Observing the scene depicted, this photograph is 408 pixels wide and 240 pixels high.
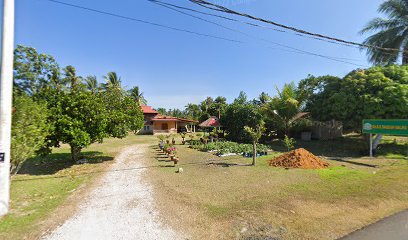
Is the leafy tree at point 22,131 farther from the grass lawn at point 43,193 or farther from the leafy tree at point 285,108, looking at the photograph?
the leafy tree at point 285,108

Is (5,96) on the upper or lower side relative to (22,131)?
upper

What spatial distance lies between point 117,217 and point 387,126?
16.7 metres

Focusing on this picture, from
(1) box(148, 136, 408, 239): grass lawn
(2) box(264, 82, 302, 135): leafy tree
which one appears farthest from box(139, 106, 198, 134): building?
(1) box(148, 136, 408, 239): grass lawn

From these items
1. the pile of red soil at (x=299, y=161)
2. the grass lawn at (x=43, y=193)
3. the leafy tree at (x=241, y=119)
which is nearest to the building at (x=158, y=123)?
the leafy tree at (x=241, y=119)

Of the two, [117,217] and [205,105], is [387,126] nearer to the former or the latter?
[117,217]

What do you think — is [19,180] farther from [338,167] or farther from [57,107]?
[338,167]

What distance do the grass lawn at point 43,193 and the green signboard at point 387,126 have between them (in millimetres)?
17395

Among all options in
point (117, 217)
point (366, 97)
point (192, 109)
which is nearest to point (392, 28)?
point (366, 97)

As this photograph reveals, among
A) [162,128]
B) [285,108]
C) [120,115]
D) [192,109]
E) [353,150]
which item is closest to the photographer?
[120,115]

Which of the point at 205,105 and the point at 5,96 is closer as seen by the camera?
the point at 5,96

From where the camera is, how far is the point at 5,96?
5410mm

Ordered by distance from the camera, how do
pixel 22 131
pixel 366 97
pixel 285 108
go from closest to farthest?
pixel 22 131, pixel 366 97, pixel 285 108

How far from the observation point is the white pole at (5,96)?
5.37m

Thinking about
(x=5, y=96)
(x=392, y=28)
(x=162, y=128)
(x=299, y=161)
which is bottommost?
(x=299, y=161)
